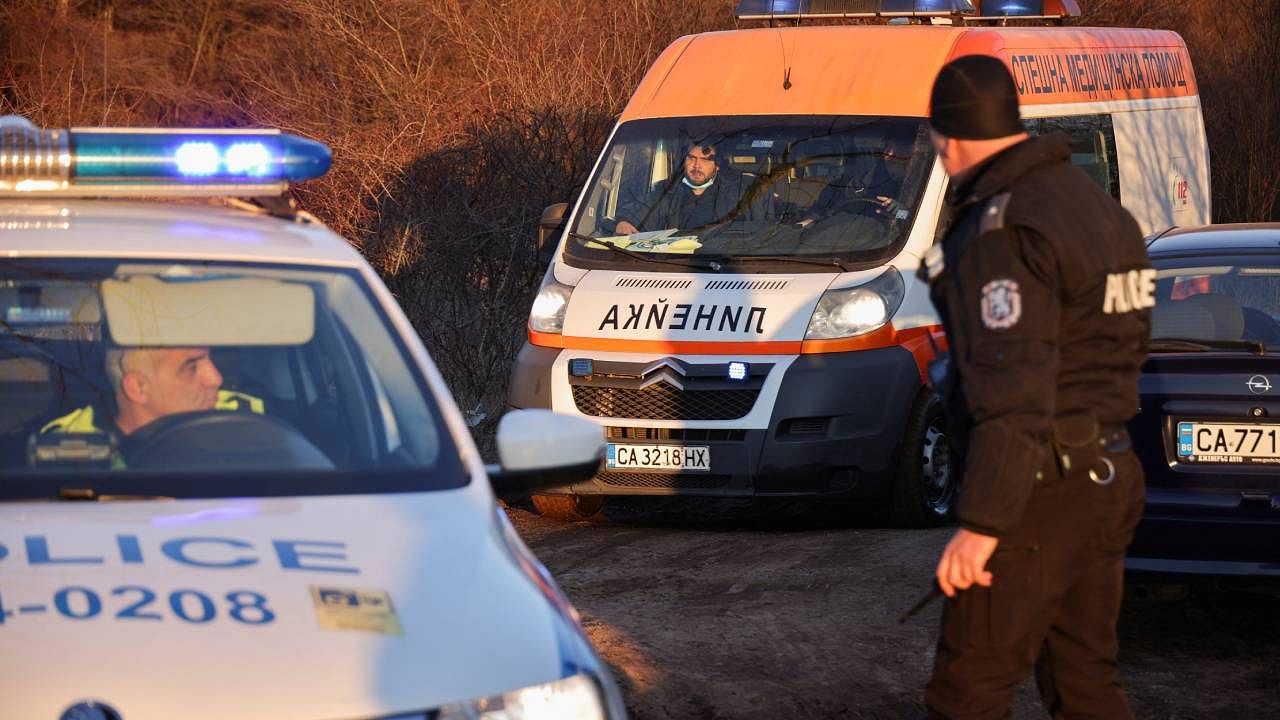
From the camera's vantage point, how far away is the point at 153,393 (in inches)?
156

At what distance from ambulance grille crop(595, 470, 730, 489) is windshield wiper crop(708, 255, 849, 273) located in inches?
42.1

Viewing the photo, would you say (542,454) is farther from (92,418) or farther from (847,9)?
(847,9)

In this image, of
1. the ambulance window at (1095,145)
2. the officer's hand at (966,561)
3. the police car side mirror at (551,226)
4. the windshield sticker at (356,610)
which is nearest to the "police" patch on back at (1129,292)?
the officer's hand at (966,561)

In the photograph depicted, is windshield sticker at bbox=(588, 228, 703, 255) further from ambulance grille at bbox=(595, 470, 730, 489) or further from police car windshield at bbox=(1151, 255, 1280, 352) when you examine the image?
police car windshield at bbox=(1151, 255, 1280, 352)

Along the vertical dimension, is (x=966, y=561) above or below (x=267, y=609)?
below

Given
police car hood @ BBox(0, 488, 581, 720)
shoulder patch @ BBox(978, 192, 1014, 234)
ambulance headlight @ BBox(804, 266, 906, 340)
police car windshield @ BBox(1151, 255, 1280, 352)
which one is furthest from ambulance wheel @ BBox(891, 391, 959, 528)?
police car hood @ BBox(0, 488, 581, 720)

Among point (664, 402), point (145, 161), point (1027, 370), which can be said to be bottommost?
point (664, 402)

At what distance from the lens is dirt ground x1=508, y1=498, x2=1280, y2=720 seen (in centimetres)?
571

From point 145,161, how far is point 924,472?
17.1ft

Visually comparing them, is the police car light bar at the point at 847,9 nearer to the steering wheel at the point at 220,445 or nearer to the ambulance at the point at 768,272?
the ambulance at the point at 768,272

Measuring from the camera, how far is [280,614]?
10.1 feet

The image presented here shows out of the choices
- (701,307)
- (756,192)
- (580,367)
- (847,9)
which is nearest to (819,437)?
(701,307)

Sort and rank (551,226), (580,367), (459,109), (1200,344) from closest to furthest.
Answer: (1200,344) < (580,367) < (551,226) < (459,109)

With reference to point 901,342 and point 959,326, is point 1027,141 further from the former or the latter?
point 901,342
